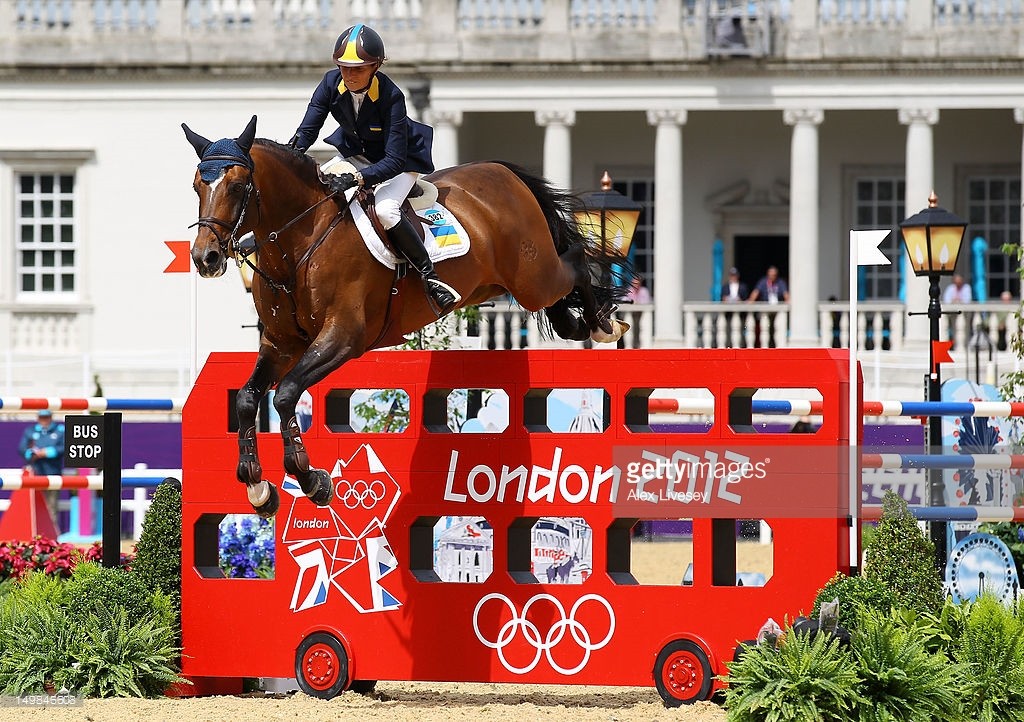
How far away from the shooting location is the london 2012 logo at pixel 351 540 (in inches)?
310

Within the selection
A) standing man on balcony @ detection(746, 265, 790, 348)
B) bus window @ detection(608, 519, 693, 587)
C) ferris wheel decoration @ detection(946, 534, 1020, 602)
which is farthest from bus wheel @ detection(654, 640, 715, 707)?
standing man on balcony @ detection(746, 265, 790, 348)

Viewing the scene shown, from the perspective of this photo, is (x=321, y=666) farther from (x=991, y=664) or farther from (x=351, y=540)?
(x=991, y=664)

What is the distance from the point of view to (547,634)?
25.2 ft

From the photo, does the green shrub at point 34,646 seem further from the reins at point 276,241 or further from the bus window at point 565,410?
the bus window at point 565,410

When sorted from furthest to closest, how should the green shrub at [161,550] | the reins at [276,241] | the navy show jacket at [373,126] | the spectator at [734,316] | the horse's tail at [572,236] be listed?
the spectator at [734,316] < the horse's tail at [572,236] < the green shrub at [161,550] < the navy show jacket at [373,126] < the reins at [276,241]

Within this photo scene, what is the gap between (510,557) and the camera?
7.79 m

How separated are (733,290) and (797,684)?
61.8 feet

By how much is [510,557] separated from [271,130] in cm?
1833

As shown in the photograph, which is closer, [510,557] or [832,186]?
[510,557]

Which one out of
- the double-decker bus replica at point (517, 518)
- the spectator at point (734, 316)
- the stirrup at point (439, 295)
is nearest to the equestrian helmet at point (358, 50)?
the stirrup at point (439, 295)

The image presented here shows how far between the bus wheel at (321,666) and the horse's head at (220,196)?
6.07 feet

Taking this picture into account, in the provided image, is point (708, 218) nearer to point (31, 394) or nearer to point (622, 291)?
point (31, 394)

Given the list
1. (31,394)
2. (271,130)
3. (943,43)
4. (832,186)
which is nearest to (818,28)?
(943,43)

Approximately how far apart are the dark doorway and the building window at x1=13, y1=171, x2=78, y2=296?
1062cm
